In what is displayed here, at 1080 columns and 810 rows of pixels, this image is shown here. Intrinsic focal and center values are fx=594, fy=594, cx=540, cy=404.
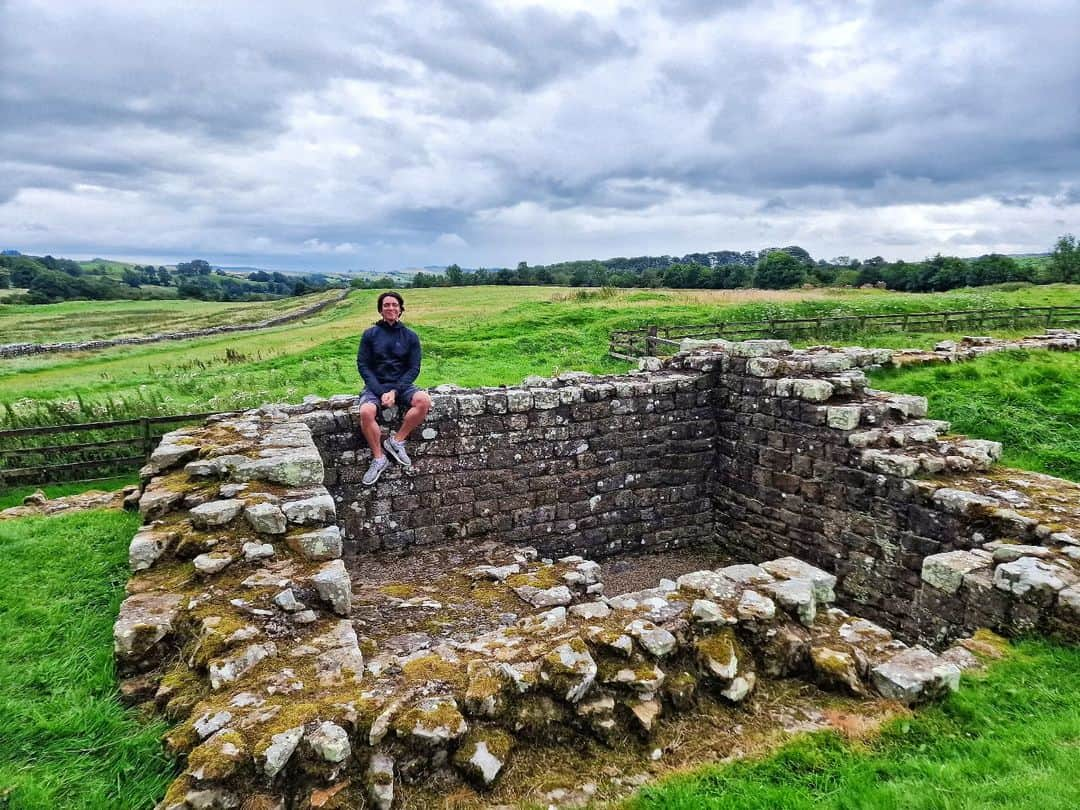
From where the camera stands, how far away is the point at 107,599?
16.4 feet

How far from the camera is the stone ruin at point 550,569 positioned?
3.49 metres

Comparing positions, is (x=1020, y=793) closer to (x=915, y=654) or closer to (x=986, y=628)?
(x=915, y=654)

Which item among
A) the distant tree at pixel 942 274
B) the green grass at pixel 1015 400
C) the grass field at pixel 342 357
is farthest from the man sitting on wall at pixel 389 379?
the distant tree at pixel 942 274

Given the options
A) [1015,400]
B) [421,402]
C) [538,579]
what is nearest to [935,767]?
[538,579]

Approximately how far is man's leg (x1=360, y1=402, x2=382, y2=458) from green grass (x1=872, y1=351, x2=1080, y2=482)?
894 cm

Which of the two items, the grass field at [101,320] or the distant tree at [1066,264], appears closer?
the grass field at [101,320]

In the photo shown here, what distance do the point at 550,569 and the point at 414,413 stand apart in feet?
8.27

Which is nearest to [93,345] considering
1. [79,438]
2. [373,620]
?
[79,438]

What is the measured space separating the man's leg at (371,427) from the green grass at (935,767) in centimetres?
507

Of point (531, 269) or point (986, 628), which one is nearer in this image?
point (986, 628)

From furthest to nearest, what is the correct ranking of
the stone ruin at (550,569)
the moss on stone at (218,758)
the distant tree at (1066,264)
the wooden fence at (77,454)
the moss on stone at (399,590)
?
the distant tree at (1066,264) → the wooden fence at (77,454) → the moss on stone at (399,590) → the stone ruin at (550,569) → the moss on stone at (218,758)

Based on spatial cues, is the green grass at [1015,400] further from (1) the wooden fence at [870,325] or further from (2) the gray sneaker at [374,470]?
(1) the wooden fence at [870,325]

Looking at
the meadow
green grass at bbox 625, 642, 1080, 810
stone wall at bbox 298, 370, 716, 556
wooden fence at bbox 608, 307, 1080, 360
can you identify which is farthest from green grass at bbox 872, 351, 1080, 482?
wooden fence at bbox 608, 307, 1080, 360

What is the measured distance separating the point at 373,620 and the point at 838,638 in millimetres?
A: 4066
